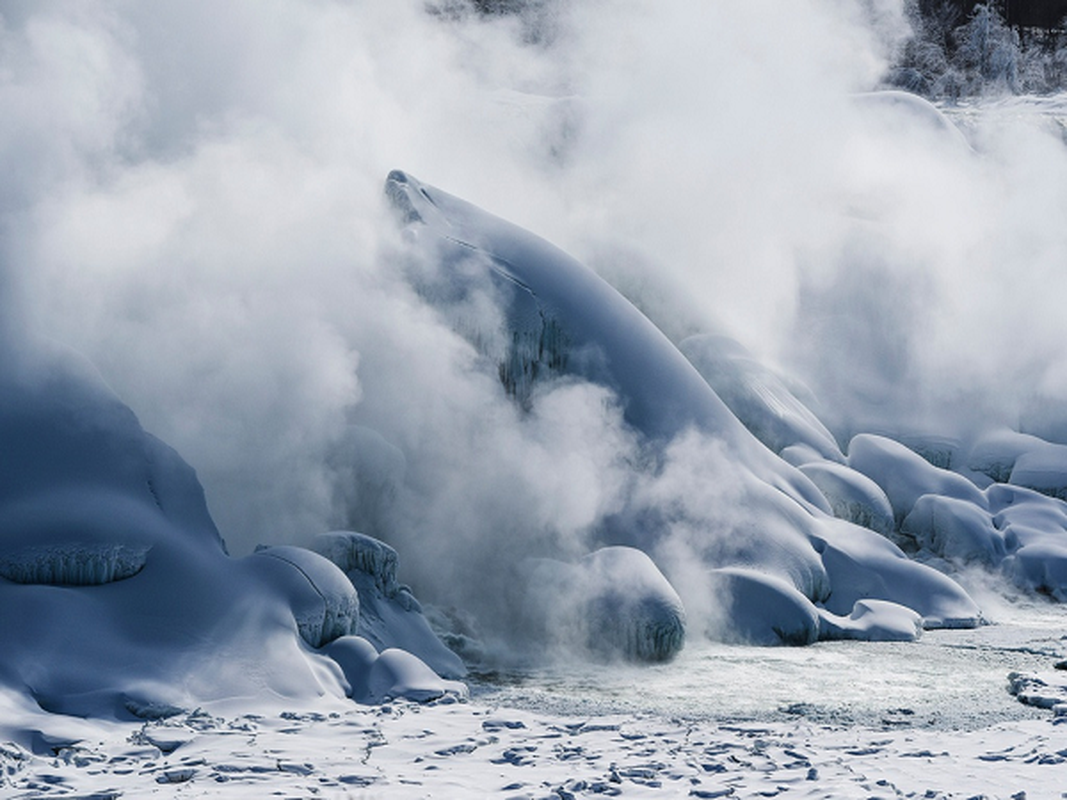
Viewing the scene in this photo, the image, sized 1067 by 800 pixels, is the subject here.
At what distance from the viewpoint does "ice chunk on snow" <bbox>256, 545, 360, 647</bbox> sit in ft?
24.6

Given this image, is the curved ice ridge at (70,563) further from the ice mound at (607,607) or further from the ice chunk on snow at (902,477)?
the ice chunk on snow at (902,477)

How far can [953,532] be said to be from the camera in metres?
13.5

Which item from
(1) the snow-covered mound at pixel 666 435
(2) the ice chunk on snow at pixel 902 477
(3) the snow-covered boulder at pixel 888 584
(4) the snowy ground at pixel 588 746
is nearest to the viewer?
(4) the snowy ground at pixel 588 746

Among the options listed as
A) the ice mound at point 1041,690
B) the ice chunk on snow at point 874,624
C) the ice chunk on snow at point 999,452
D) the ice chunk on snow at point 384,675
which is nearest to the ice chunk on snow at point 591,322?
the ice chunk on snow at point 874,624

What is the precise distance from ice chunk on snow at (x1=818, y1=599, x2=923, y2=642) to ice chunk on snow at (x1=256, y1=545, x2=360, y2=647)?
4477mm

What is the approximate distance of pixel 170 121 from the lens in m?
12.0

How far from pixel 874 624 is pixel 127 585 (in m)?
6.41

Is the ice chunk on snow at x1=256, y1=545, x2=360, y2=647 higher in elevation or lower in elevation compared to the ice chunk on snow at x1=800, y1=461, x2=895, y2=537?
lower

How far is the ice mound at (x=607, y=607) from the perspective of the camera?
9023 millimetres

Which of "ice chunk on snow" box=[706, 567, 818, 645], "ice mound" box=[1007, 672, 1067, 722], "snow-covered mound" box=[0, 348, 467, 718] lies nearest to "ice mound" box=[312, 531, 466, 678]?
"snow-covered mound" box=[0, 348, 467, 718]

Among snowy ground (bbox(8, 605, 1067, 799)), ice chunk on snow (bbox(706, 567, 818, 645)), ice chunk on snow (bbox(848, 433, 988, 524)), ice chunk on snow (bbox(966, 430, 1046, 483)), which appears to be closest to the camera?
snowy ground (bbox(8, 605, 1067, 799))

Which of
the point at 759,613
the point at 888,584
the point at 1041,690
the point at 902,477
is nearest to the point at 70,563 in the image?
the point at 759,613

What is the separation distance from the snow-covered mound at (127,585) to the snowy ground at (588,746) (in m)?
0.36

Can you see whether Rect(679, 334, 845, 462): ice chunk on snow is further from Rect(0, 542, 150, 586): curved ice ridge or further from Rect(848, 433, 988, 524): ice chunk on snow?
Rect(0, 542, 150, 586): curved ice ridge
